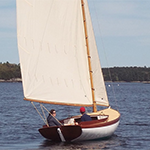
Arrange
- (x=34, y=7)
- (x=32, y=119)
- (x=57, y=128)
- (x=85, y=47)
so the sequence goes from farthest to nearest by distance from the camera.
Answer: (x=32, y=119) → (x=85, y=47) → (x=34, y=7) → (x=57, y=128)

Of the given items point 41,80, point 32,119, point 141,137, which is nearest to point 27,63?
point 41,80

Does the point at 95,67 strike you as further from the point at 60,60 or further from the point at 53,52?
the point at 53,52

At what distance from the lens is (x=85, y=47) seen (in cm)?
2573

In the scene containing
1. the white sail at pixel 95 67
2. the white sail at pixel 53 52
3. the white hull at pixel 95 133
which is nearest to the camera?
the white hull at pixel 95 133

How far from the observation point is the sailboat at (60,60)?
2375 cm

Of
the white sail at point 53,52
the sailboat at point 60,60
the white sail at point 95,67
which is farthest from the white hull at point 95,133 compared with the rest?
the white sail at point 95,67

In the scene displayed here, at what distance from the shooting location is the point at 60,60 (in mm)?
24875

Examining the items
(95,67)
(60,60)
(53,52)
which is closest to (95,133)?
(95,67)

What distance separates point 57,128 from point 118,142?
4.73 meters

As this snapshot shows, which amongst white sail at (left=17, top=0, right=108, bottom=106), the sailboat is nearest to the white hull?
the sailboat

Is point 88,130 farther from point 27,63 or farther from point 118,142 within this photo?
point 27,63

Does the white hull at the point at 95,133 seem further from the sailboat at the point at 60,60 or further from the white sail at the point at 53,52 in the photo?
the white sail at the point at 53,52

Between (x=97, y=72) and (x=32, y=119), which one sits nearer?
(x=97, y=72)

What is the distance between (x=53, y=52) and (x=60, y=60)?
64cm
